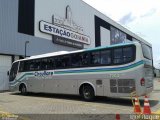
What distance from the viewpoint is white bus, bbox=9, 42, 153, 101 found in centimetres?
1356

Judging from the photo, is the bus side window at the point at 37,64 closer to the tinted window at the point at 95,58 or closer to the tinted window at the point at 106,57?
the tinted window at the point at 95,58

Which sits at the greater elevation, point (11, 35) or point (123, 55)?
point (11, 35)

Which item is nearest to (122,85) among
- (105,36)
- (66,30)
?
(66,30)

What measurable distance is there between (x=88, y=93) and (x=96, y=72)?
4.36ft

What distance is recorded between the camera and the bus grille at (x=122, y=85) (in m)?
13.5

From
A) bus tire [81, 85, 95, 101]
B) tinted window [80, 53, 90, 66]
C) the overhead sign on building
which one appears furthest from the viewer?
the overhead sign on building

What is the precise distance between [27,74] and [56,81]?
3.47 m

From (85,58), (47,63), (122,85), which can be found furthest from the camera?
(47,63)

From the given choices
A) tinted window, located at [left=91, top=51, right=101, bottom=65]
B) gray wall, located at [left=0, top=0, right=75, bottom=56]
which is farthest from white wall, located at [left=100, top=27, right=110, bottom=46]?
tinted window, located at [left=91, top=51, right=101, bottom=65]

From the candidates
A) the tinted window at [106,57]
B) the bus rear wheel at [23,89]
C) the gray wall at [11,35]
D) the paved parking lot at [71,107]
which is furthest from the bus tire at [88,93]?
the gray wall at [11,35]

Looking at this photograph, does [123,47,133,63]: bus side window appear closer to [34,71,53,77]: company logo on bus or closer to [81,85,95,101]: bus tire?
[81,85,95,101]: bus tire

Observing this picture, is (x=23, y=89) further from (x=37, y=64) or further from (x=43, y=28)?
(x=43, y=28)

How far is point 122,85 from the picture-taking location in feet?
45.5

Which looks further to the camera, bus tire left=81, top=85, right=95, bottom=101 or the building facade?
the building facade
